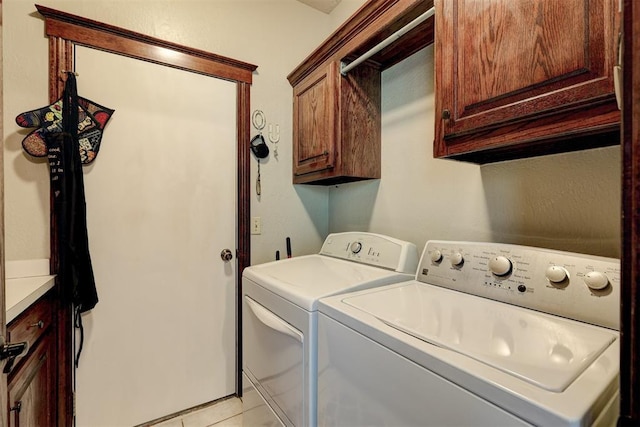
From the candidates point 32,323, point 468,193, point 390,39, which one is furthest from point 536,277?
point 32,323

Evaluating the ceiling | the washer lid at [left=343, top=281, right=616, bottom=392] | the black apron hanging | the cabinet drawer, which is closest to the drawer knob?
the cabinet drawer

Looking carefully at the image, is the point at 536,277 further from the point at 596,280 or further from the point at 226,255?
the point at 226,255

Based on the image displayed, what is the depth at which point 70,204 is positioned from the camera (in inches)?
57.2

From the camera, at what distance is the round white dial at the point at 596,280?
77cm

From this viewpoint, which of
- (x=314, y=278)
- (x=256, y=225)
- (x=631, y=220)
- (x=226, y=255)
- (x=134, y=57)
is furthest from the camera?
(x=256, y=225)

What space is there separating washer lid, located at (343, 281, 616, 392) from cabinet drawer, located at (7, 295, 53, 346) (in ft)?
3.71

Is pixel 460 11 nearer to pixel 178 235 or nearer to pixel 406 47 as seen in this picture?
pixel 406 47

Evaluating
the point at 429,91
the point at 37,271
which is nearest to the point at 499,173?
the point at 429,91

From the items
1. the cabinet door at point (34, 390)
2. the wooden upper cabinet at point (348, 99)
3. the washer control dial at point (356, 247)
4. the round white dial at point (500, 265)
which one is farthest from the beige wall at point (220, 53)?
the round white dial at point (500, 265)

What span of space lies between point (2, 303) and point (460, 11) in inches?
59.3

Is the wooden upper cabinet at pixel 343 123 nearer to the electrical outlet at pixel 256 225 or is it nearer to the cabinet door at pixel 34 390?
the electrical outlet at pixel 256 225

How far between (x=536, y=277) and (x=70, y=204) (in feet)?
6.56

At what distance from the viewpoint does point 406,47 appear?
1.54 m

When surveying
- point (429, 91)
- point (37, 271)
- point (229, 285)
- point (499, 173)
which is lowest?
point (229, 285)
